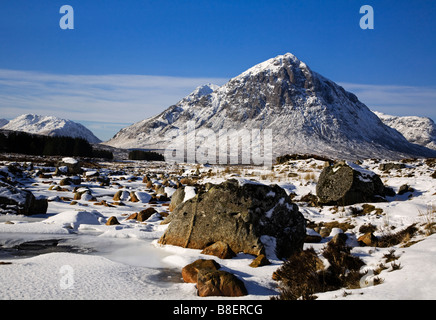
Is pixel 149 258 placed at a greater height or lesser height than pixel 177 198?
lesser

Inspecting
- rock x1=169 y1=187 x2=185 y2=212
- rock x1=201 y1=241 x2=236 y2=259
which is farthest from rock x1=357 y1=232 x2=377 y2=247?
rock x1=169 y1=187 x2=185 y2=212

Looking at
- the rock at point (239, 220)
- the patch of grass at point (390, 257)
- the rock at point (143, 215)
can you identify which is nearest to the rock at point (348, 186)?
the rock at point (239, 220)

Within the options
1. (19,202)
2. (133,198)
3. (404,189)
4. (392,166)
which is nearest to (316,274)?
(19,202)

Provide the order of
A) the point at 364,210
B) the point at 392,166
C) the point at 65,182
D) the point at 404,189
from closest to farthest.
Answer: the point at 364,210 < the point at 404,189 < the point at 65,182 < the point at 392,166

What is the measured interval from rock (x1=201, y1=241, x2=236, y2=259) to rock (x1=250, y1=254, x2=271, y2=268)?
24.0 inches

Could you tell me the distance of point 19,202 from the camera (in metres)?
11.2

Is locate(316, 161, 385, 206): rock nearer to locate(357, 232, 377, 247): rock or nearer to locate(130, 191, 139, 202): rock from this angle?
locate(357, 232, 377, 247): rock

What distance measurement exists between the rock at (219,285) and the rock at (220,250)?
1.83 meters

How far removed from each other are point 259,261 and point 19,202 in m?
9.37

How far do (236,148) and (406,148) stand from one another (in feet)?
332

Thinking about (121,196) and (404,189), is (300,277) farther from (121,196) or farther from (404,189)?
(121,196)

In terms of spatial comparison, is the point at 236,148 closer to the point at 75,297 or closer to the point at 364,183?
the point at 364,183
